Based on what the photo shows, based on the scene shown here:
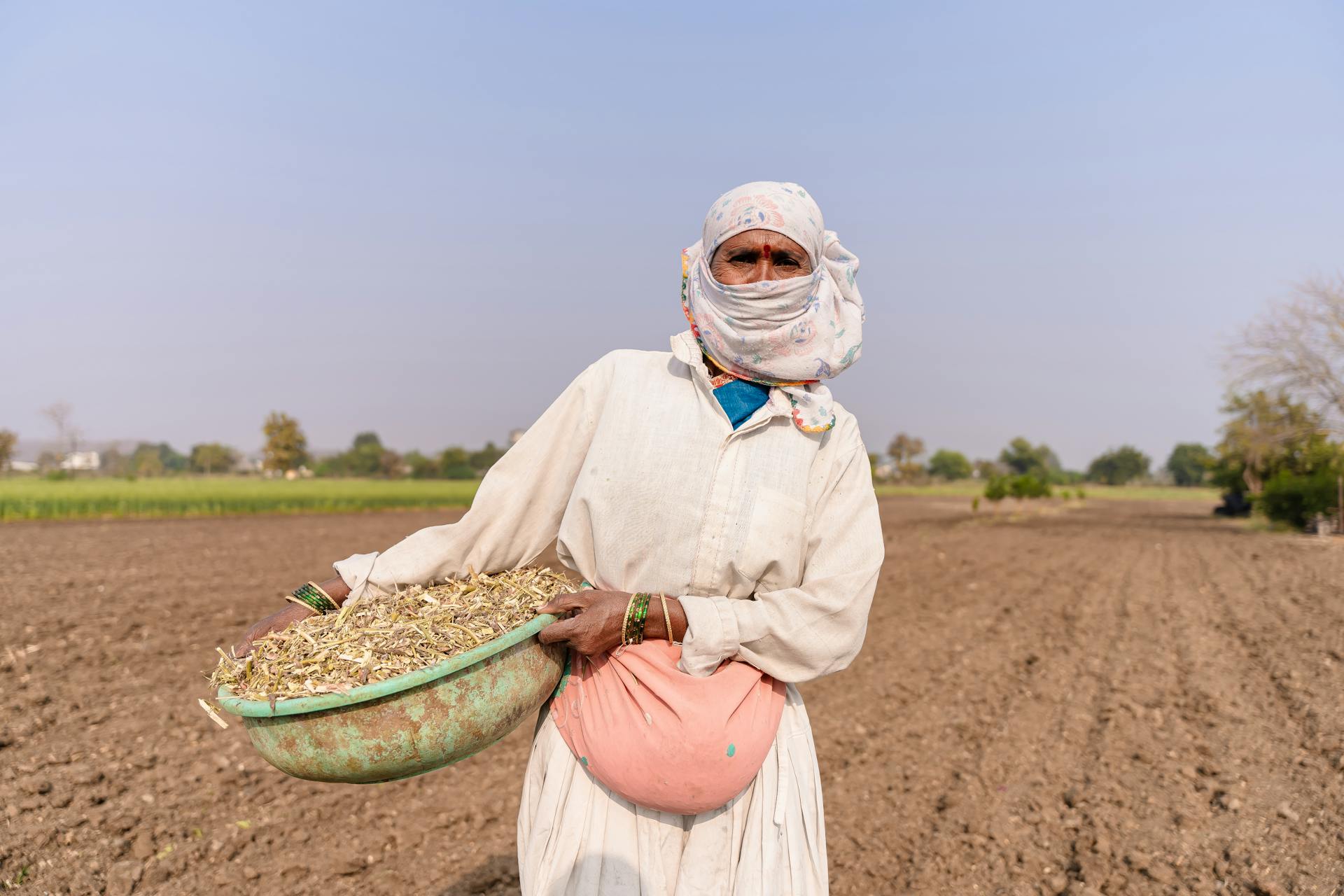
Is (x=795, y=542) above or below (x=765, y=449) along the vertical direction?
below

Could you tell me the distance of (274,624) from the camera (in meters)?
1.59

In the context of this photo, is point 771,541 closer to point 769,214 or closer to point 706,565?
point 706,565

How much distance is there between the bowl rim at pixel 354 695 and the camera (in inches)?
51.4

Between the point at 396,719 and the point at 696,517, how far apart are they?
2.12ft

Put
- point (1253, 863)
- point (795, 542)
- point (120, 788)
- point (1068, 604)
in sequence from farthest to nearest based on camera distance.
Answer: point (1068, 604) → point (120, 788) → point (1253, 863) → point (795, 542)

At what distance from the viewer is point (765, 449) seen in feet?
5.43

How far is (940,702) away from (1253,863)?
256cm

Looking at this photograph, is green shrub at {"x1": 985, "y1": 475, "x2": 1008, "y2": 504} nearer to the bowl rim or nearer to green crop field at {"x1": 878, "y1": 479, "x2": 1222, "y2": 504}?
green crop field at {"x1": 878, "y1": 479, "x2": 1222, "y2": 504}

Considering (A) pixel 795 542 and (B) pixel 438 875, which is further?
(B) pixel 438 875

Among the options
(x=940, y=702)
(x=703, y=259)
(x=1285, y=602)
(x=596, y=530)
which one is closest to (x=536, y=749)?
(x=596, y=530)

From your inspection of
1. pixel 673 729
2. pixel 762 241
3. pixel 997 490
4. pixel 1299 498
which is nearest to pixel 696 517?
pixel 673 729

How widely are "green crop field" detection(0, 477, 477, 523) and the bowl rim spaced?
839 inches

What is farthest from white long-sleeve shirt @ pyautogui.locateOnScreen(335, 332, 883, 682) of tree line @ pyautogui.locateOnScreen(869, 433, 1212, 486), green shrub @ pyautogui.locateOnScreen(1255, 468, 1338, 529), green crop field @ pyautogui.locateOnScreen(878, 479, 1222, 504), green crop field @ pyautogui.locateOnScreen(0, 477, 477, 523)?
tree line @ pyautogui.locateOnScreen(869, 433, 1212, 486)

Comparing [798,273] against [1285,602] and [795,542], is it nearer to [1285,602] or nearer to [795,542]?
[795,542]
